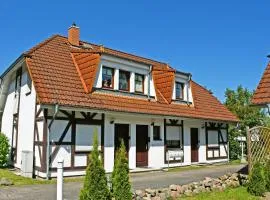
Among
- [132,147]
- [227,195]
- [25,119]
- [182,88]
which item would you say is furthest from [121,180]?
[182,88]

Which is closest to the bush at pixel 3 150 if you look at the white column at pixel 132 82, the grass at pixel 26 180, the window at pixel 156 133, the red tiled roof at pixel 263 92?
the grass at pixel 26 180

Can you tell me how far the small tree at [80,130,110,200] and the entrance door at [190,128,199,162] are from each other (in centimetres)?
1598

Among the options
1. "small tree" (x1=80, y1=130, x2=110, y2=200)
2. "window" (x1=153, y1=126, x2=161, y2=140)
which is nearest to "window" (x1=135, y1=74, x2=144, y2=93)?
"window" (x1=153, y1=126, x2=161, y2=140)

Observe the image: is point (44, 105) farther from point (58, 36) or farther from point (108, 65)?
point (58, 36)

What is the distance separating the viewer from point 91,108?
52.4 ft

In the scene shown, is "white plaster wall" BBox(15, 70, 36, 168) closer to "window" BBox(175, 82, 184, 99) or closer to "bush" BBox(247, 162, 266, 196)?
"window" BBox(175, 82, 184, 99)

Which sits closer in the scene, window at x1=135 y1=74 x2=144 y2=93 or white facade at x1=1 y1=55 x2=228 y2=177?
white facade at x1=1 y1=55 x2=228 y2=177

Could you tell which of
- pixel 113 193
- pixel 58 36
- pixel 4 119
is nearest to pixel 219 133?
pixel 58 36

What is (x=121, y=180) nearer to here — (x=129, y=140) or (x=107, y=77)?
(x=129, y=140)

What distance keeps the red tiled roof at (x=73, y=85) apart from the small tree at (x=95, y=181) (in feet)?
23.6

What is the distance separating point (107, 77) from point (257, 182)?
9.67 m

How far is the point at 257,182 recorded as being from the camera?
11.9 meters

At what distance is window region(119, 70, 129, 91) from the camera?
758 inches

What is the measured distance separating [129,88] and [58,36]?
5776 millimetres
